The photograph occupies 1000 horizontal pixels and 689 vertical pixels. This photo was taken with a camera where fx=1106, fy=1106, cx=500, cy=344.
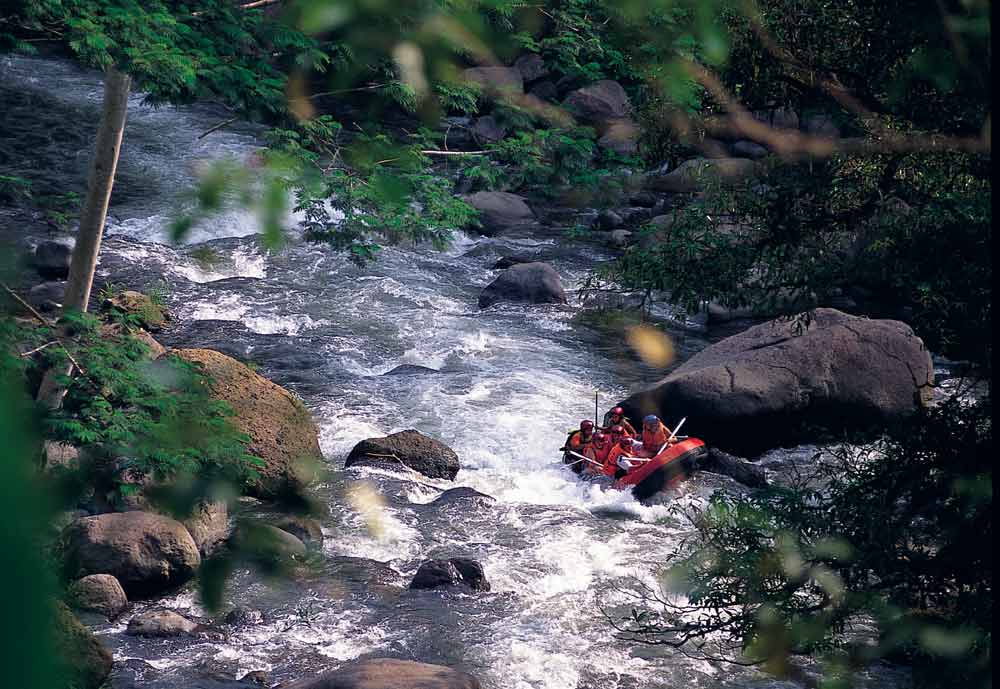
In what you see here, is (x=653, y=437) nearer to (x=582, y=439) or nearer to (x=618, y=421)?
(x=618, y=421)

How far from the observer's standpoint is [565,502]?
35.3 feet

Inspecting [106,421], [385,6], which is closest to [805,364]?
[106,421]

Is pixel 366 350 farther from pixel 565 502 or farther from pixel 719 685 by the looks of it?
pixel 719 685

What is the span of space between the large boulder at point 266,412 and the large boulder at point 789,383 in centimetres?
361

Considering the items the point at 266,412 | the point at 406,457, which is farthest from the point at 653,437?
the point at 266,412

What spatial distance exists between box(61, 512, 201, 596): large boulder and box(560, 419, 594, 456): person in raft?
399 cm

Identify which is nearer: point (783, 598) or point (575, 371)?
point (783, 598)

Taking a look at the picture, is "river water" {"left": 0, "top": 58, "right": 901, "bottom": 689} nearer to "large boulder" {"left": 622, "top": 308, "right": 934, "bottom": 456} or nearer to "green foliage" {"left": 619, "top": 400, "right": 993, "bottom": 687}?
"large boulder" {"left": 622, "top": 308, "right": 934, "bottom": 456}

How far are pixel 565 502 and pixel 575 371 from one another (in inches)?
115

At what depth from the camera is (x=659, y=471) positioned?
10875 millimetres

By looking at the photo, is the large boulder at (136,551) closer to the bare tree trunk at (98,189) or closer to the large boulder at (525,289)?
the bare tree trunk at (98,189)

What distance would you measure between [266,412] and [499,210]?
8.02 metres

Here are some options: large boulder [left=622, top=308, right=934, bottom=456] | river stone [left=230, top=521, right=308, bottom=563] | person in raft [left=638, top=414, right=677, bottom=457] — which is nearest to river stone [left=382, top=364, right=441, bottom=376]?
large boulder [left=622, top=308, right=934, bottom=456]

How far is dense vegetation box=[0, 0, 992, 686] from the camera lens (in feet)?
13.0
